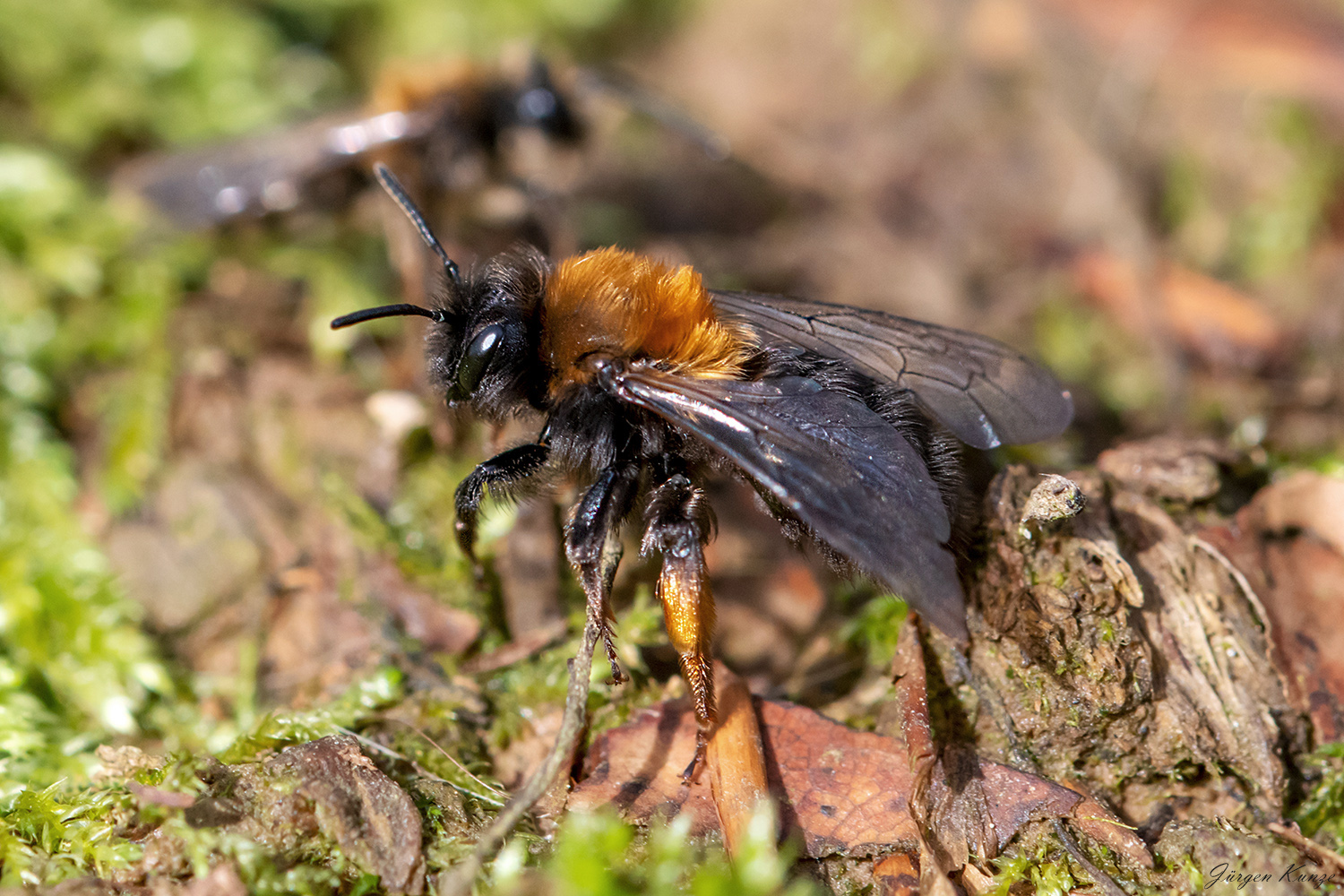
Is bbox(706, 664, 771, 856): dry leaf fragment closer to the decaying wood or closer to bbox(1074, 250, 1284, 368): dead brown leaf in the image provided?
the decaying wood

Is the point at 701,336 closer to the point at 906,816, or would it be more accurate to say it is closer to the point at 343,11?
the point at 906,816

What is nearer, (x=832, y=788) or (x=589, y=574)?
(x=832, y=788)

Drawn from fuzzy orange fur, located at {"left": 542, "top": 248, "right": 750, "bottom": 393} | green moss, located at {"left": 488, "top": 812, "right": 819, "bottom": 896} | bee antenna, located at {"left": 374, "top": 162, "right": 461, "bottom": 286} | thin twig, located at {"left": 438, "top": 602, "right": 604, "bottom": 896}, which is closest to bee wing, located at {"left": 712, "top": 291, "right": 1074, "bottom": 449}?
fuzzy orange fur, located at {"left": 542, "top": 248, "right": 750, "bottom": 393}

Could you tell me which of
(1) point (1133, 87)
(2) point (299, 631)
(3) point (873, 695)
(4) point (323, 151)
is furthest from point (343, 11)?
(3) point (873, 695)

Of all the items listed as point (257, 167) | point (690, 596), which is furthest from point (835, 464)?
point (257, 167)

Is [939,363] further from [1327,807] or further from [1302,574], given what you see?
[1327,807]

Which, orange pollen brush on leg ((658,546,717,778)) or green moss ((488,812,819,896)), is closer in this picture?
green moss ((488,812,819,896))

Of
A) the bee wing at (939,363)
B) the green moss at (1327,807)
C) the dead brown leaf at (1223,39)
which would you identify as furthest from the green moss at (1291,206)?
the green moss at (1327,807)
